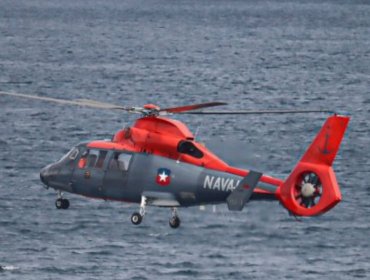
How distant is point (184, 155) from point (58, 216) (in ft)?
305

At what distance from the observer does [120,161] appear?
60719 millimetres

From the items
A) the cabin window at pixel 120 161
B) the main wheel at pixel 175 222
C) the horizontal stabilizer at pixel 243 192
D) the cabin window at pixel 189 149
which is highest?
the cabin window at pixel 189 149

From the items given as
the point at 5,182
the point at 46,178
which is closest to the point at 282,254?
the point at 5,182

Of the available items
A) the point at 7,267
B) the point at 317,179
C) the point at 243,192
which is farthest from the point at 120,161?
the point at 7,267

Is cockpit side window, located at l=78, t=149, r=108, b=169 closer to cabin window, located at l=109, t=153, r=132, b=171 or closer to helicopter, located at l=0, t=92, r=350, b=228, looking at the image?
helicopter, located at l=0, t=92, r=350, b=228

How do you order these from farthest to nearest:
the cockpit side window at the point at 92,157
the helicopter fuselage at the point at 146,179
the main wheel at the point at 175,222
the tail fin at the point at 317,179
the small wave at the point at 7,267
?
1. the small wave at the point at 7,267
2. the cockpit side window at the point at 92,157
3. the helicopter fuselage at the point at 146,179
4. the main wheel at the point at 175,222
5. the tail fin at the point at 317,179

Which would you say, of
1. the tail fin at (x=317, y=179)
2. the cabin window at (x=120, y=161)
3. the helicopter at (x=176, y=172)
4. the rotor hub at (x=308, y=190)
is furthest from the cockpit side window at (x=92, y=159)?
the rotor hub at (x=308, y=190)

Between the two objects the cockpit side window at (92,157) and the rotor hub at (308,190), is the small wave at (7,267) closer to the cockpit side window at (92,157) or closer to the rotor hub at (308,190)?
the cockpit side window at (92,157)

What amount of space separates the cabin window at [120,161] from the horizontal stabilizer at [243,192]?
22.9 feet

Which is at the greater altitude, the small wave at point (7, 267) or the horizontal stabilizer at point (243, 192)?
the horizontal stabilizer at point (243, 192)

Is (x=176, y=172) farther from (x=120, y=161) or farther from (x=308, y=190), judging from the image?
(x=308, y=190)

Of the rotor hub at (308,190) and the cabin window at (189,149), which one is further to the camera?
the cabin window at (189,149)

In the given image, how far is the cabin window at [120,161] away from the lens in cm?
6044

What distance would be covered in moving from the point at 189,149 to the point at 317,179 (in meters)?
7.44
